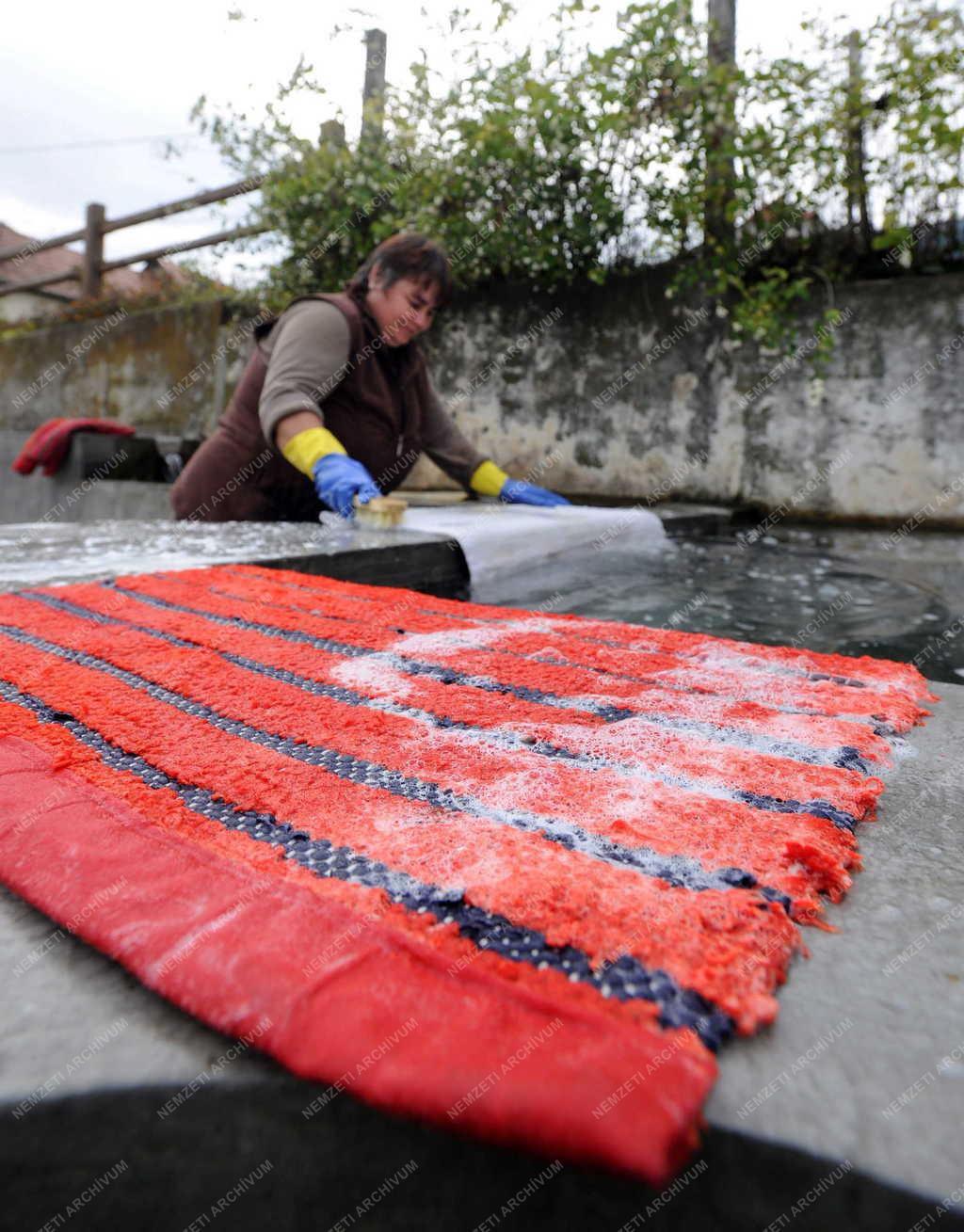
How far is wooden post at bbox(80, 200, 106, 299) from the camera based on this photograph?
8.18 meters

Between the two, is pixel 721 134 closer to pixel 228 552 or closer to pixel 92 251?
pixel 228 552

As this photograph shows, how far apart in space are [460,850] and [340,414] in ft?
9.47

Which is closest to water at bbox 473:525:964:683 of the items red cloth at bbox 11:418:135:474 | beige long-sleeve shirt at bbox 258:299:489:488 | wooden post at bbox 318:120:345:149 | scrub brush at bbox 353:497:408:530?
scrub brush at bbox 353:497:408:530

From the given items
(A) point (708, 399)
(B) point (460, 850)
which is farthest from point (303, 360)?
(B) point (460, 850)

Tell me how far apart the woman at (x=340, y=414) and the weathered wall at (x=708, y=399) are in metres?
1.35

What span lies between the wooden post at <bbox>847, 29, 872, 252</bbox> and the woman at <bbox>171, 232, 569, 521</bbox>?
2303mm

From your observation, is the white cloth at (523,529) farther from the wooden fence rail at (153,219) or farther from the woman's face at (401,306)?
the wooden fence rail at (153,219)

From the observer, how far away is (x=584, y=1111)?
1.42ft

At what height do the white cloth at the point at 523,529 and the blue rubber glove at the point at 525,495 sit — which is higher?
the blue rubber glove at the point at 525,495

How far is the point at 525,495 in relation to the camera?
3684 millimetres

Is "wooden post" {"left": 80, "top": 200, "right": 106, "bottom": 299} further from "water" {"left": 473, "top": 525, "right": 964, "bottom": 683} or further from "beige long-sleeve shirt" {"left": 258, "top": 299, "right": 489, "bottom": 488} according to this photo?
"water" {"left": 473, "top": 525, "right": 964, "bottom": 683}

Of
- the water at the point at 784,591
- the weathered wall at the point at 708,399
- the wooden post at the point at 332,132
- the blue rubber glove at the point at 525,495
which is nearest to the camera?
the water at the point at 784,591

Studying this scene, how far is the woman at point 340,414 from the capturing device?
9.67ft

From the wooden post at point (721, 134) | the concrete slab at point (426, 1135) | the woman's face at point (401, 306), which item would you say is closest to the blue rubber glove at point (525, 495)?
the woman's face at point (401, 306)
